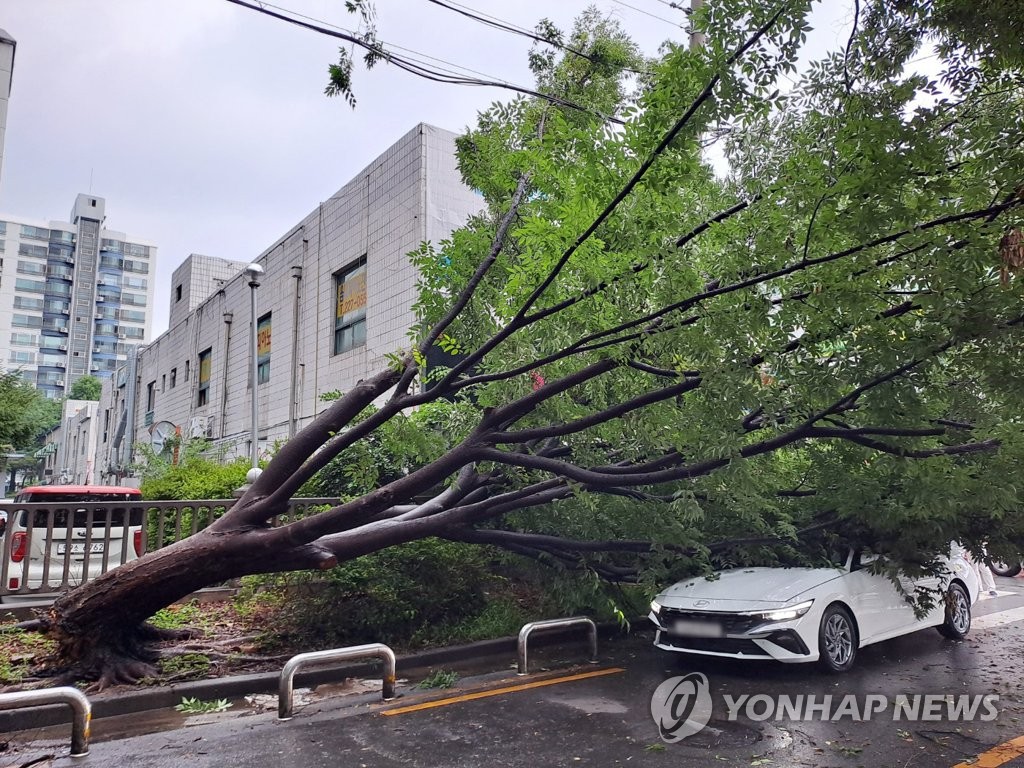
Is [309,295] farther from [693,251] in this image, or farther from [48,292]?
[48,292]

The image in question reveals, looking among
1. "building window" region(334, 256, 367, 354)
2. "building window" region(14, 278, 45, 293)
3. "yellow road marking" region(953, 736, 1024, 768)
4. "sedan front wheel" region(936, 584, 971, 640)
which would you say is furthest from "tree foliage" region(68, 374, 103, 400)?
"yellow road marking" region(953, 736, 1024, 768)

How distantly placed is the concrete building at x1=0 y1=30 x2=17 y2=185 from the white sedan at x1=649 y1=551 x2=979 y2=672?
21872 millimetres

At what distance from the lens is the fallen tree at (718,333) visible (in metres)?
4.60

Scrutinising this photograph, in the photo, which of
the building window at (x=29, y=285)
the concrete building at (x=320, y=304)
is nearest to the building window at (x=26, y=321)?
the building window at (x=29, y=285)

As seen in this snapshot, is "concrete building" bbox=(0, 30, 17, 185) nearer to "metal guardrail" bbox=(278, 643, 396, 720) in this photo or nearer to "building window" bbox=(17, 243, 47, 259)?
"metal guardrail" bbox=(278, 643, 396, 720)

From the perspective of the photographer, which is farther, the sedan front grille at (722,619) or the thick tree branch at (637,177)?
the sedan front grille at (722,619)

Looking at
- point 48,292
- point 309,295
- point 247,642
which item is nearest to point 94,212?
point 48,292

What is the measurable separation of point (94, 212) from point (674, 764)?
114115 mm

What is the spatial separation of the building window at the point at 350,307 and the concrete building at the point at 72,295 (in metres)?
83.8

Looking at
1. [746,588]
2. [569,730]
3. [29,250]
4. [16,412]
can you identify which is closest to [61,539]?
[569,730]

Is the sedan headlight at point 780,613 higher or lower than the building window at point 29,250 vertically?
lower
